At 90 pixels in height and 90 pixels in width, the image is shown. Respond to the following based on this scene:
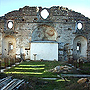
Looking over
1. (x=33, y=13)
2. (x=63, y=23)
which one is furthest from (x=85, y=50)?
(x=33, y=13)

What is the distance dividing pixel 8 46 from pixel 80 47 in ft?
31.1

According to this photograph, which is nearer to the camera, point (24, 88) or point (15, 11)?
point (24, 88)

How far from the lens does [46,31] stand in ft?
60.3

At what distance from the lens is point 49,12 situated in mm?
18391

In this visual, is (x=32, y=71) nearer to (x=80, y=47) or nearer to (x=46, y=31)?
(x=46, y=31)

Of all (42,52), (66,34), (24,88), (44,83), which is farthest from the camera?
(66,34)

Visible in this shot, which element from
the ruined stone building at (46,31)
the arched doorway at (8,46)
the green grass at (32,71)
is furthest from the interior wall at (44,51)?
the green grass at (32,71)

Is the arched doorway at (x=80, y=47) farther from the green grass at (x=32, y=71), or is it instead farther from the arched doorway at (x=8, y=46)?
the arched doorway at (x=8, y=46)

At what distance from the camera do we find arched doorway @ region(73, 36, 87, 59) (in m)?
18.4

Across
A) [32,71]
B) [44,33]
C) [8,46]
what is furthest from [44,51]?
[32,71]

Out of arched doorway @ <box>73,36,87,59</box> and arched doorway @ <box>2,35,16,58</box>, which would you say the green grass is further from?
arched doorway @ <box>73,36,87,59</box>

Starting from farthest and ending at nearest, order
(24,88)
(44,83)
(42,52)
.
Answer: (42,52), (44,83), (24,88)

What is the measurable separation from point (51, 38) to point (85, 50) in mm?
4664

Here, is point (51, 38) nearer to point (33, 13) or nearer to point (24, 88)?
point (33, 13)
